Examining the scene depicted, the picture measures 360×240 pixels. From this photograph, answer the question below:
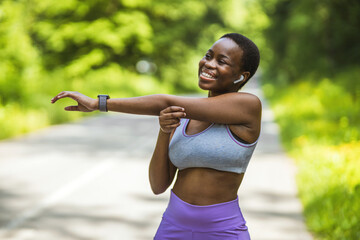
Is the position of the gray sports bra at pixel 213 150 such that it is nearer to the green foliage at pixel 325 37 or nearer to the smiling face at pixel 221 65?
the smiling face at pixel 221 65

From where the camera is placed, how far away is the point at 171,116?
223cm

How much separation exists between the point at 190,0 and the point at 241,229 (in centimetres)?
3851

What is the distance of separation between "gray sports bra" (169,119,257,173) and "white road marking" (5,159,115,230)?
4453 millimetres

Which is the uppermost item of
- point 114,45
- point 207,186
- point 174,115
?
point 114,45

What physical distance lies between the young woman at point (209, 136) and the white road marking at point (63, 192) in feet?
14.2

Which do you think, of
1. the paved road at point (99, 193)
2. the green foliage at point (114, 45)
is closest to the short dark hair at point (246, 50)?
the paved road at point (99, 193)

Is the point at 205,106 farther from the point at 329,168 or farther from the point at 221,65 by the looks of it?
the point at 329,168

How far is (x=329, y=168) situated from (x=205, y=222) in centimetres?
595

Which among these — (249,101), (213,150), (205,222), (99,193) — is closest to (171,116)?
(213,150)

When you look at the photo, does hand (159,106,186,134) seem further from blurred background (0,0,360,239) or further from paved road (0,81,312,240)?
paved road (0,81,312,240)

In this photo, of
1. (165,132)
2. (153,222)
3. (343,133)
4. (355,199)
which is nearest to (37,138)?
(343,133)

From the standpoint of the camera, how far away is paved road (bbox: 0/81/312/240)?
6.20 metres

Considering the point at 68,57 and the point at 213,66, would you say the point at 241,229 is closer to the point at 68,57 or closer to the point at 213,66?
the point at 213,66

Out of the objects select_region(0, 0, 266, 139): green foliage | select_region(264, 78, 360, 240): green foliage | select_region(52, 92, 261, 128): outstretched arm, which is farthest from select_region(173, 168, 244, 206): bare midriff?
select_region(0, 0, 266, 139): green foliage
